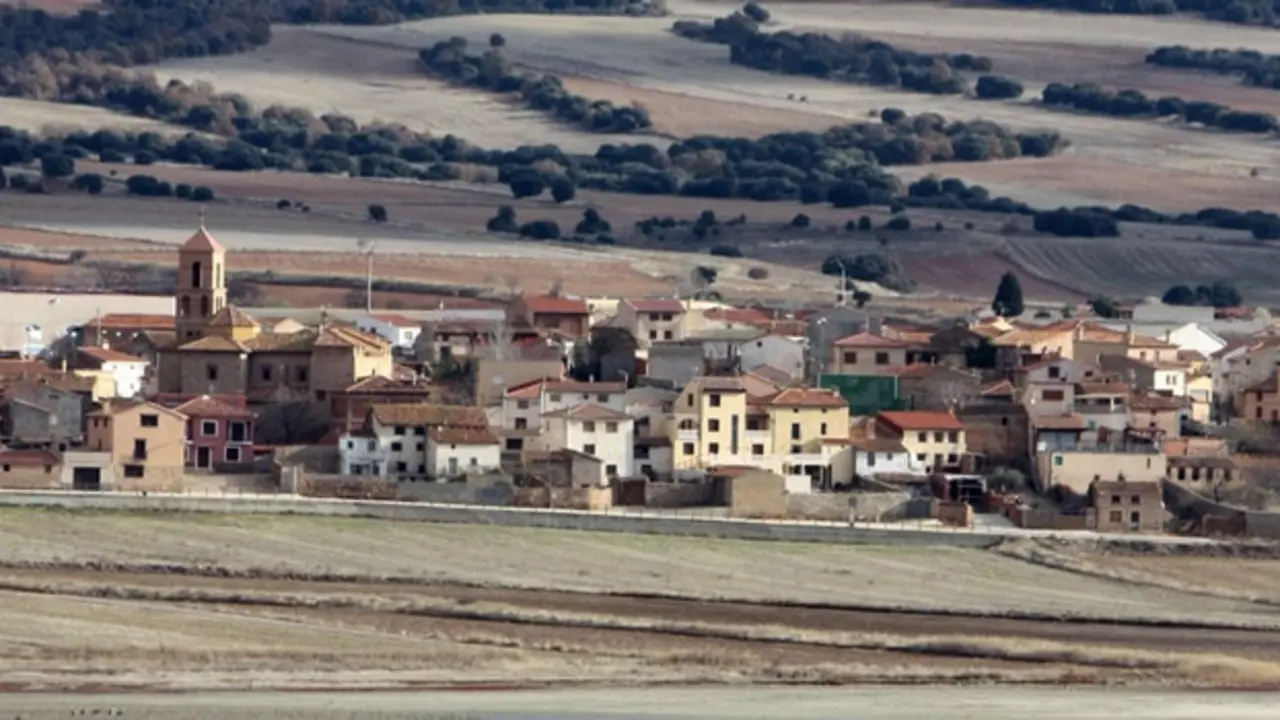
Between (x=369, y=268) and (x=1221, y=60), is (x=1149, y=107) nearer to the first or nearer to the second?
(x=1221, y=60)

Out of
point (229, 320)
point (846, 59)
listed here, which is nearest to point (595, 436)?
point (229, 320)

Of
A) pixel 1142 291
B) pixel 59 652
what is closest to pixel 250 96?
pixel 1142 291

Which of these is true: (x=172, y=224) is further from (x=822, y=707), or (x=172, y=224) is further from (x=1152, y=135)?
(x=822, y=707)

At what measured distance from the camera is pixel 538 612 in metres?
53.3

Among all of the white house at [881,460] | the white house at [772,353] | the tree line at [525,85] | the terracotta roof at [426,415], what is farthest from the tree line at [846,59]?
the terracotta roof at [426,415]

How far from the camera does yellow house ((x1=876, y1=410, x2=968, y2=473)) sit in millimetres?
66438

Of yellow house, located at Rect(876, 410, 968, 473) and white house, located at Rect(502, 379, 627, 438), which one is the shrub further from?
yellow house, located at Rect(876, 410, 968, 473)

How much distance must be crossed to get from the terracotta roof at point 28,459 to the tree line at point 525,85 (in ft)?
A: 302

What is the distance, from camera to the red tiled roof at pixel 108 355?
2813 inches

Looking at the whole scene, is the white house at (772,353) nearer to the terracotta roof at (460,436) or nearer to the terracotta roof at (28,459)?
the terracotta roof at (460,436)

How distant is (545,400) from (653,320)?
40.2 feet

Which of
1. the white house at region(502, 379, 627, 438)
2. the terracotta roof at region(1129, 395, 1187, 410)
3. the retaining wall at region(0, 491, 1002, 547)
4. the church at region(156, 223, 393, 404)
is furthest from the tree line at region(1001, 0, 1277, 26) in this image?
the retaining wall at region(0, 491, 1002, 547)

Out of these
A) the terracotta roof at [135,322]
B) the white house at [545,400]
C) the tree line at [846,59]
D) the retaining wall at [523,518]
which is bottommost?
the retaining wall at [523,518]

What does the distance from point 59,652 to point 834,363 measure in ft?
88.9
